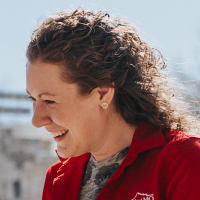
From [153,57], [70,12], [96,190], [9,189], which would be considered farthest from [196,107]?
[9,189]

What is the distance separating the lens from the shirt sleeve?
1.18 m

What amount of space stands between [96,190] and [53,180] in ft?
1.03

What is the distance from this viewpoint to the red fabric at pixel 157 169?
120cm

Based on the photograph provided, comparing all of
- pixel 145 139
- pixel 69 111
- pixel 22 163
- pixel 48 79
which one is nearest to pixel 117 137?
pixel 145 139

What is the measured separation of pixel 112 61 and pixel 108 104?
19 centimetres

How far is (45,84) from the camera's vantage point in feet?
4.70

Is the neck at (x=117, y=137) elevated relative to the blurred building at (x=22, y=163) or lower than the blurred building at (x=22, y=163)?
elevated

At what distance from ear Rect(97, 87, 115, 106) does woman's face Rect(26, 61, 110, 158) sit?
0.06ft

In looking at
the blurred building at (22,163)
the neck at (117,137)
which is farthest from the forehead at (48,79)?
the blurred building at (22,163)

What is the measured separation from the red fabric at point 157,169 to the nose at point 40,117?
0.37 meters

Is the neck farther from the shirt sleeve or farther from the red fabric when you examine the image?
the shirt sleeve

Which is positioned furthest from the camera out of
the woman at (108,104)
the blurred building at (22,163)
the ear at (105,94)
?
the blurred building at (22,163)

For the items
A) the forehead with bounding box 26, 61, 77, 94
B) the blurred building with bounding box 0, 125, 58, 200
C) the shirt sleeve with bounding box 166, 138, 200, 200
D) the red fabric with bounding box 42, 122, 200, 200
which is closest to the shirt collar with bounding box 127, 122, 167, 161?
the red fabric with bounding box 42, 122, 200, 200

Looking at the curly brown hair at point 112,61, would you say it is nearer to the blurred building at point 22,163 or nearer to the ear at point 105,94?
the ear at point 105,94
